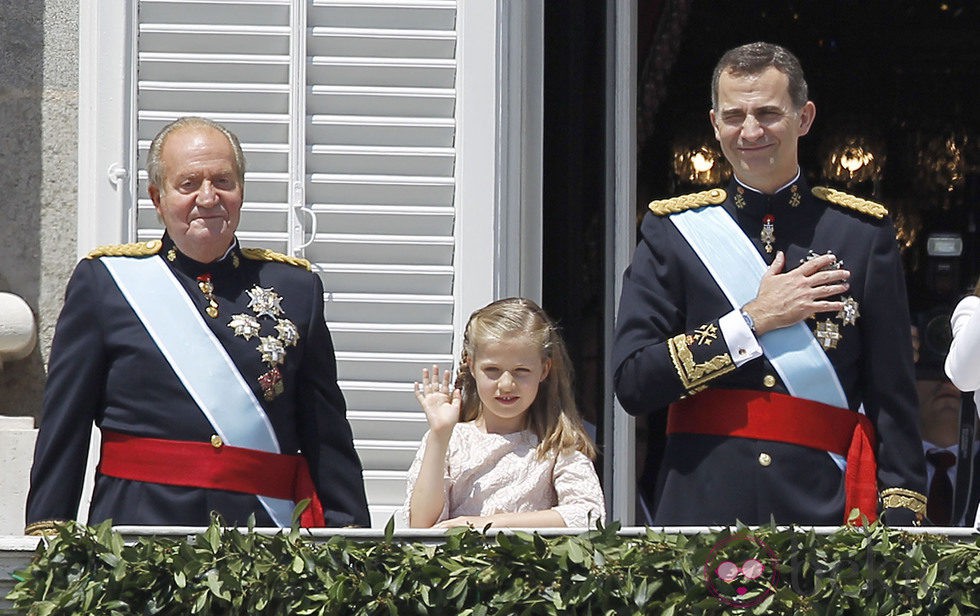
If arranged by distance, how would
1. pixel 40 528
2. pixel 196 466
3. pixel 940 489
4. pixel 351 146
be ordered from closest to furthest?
pixel 40 528, pixel 196 466, pixel 351 146, pixel 940 489

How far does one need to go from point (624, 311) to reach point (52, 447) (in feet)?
3.79

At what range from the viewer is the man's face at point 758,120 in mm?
4047

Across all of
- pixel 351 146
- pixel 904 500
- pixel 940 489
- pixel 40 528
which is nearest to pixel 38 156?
pixel 351 146

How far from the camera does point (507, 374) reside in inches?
166

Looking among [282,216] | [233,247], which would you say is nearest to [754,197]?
[233,247]

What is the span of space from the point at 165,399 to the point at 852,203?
1.45 m

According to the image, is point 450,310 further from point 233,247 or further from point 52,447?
point 52,447

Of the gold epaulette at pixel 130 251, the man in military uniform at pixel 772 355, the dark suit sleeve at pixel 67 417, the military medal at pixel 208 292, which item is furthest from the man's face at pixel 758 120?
the dark suit sleeve at pixel 67 417

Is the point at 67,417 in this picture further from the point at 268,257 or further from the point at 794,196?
the point at 794,196

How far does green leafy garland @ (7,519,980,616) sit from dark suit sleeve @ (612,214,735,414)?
564mm

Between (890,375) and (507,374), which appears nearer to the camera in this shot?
(890,375)

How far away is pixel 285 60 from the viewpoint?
509cm

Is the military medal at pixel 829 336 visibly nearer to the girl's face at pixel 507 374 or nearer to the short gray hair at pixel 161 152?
the girl's face at pixel 507 374

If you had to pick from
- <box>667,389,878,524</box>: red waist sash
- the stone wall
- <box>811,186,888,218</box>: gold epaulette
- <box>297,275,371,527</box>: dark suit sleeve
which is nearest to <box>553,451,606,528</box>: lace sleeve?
<box>667,389,878,524</box>: red waist sash
